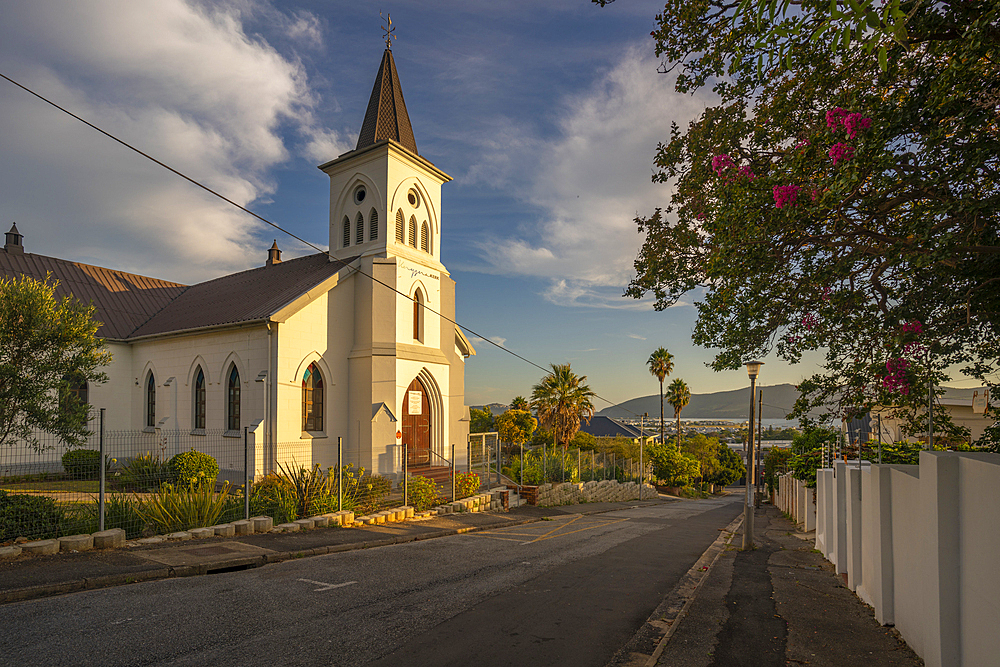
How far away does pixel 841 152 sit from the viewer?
5320 mm

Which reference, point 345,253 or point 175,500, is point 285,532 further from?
point 345,253

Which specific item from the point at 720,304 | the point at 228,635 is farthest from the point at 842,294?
the point at 228,635

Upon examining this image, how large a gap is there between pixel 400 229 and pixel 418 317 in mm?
3643

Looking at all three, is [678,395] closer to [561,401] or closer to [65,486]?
[561,401]

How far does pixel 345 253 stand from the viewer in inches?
933

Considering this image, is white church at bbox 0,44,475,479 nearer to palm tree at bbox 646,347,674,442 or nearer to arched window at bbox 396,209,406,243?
arched window at bbox 396,209,406,243

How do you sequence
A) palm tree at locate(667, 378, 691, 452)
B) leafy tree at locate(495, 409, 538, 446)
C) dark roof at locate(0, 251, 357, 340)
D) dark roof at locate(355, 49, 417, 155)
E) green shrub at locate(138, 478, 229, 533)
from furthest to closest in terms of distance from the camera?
1. palm tree at locate(667, 378, 691, 452)
2. leafy tree at locate(495, 409, 538, 446)
3. dark roof at locate(355, 49, 417, 155)
4. dark roof at locate(0, 251, 357, 340)
5. green shrub at locate(138, 478, 229, 533)

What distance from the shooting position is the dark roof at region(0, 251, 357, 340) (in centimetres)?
2234

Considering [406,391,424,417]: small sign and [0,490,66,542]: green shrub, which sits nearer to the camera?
[0,490,66,542]: green shrub

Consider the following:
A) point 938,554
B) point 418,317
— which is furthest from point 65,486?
point 418,317

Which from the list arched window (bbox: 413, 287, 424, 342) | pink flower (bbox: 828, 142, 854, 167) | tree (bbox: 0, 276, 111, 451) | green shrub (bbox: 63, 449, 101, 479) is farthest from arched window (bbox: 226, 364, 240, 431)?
pink flower (bbox: 828, 142, 854, 167)

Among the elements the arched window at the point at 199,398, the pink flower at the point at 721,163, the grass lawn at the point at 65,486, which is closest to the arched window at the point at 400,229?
the arched window at the point at 199,398

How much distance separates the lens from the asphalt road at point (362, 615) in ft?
18.7

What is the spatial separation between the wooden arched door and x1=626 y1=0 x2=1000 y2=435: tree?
50.4 feet
